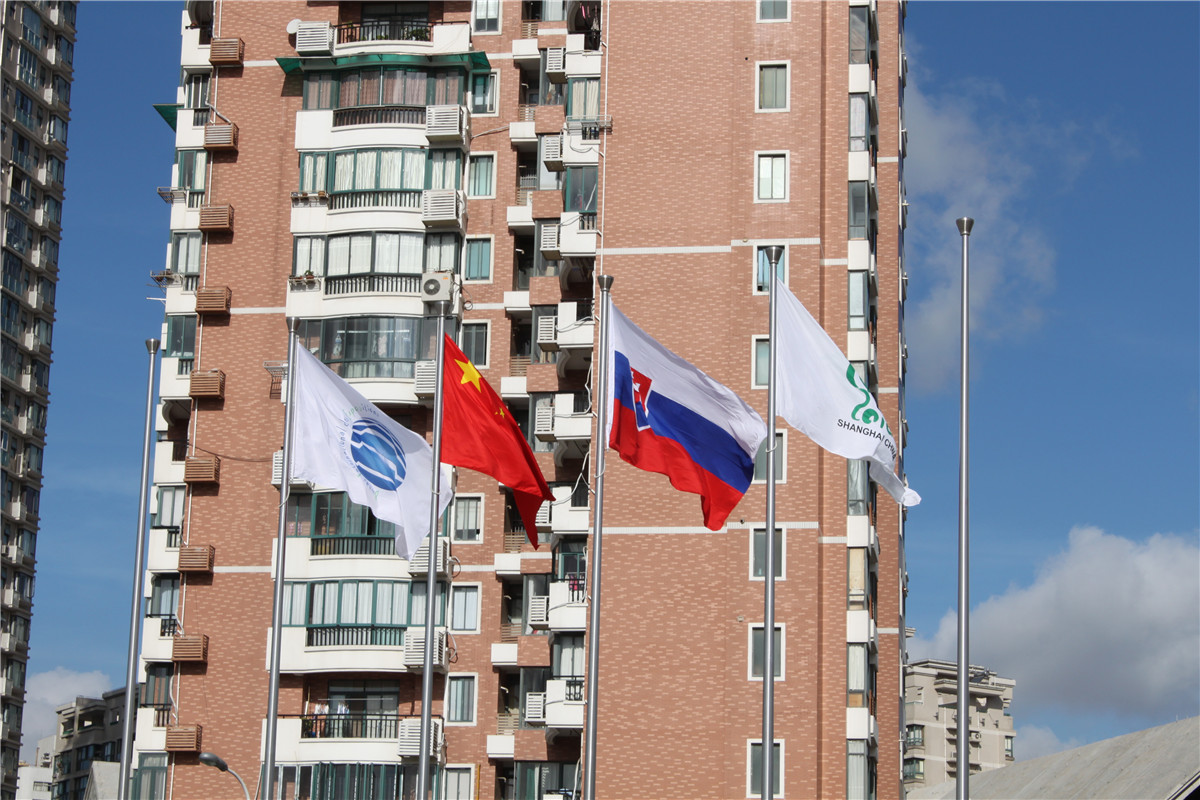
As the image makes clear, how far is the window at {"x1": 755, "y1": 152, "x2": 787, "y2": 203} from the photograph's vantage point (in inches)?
1982

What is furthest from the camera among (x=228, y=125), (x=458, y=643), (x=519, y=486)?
(x=228, y=125)

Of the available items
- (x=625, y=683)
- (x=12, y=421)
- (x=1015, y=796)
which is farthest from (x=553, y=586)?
(x=12, y=421)

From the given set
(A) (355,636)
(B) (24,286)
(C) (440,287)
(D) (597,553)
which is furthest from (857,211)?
(B) (24,286)

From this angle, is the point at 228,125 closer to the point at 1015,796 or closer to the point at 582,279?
the point at 582,279

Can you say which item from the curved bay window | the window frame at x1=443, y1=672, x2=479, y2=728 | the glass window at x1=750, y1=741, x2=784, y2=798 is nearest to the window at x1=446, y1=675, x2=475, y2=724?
the window frame at x1=443, y1=672, x2=479, y2=728

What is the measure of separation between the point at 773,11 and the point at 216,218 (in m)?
17.6

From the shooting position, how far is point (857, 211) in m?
50.9

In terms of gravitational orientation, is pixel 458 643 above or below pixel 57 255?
below

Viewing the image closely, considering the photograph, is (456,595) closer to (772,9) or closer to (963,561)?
(772,9)

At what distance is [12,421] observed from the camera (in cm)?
9381

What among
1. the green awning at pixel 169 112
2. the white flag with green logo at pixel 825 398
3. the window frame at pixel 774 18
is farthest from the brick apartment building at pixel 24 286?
the white flag with green logo at pixel 825 398

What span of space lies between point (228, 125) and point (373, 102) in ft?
15.2

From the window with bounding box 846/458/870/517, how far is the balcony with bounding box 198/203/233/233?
65.3 feet

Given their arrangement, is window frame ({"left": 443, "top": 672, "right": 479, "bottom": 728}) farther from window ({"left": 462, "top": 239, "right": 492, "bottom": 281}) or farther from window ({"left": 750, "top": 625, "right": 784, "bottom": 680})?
window ({"left": 462, "top": 239, "right": 492, "bottom": 281})
